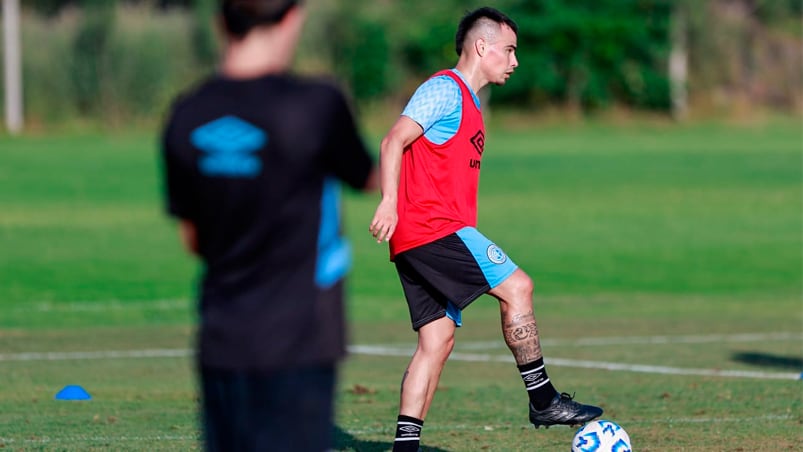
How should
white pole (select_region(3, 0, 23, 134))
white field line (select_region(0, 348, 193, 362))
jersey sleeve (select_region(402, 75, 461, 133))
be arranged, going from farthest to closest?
1. white pole (select_region(3, 0, 23, 134))
2. white field line (select_region(0, 348, 193, 362))
3. jersey sleeve (select_region(402, 75, 461, 133))

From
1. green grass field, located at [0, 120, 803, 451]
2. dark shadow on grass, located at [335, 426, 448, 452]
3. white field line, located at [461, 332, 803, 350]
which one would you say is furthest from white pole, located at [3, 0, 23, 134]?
dark shadow on grass, located at [335, 426, 448, 452]

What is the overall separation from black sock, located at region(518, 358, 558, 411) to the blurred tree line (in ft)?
149

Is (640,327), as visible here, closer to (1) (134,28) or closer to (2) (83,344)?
(2) (83,344)

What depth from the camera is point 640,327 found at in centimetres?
1348

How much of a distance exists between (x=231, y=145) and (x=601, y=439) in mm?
3611

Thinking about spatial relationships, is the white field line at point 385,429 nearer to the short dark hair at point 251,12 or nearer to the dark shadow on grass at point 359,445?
the dark shadow on grass at point 359,445

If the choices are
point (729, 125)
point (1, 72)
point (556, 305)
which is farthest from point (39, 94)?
point (556, 305)

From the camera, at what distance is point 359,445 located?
782 cm

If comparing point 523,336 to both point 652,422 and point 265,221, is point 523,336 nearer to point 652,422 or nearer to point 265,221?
point 652,422

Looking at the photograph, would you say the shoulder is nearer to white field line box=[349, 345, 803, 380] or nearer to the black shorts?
the black shorts

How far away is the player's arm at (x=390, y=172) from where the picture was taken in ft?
20.3

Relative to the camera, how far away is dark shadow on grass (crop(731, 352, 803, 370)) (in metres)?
10.9

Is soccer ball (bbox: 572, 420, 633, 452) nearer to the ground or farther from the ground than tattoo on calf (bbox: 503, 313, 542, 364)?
nearer to the ground

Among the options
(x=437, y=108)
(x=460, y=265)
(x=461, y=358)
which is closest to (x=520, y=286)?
(x=460, y=265)
